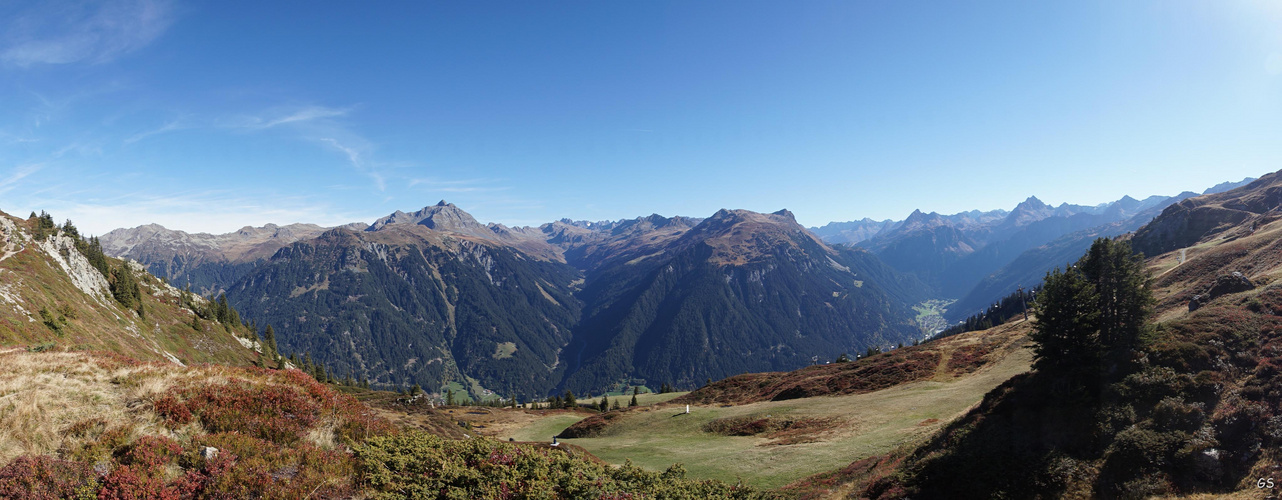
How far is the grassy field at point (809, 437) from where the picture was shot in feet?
115

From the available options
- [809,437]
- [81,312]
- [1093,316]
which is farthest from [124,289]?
[1093,316]

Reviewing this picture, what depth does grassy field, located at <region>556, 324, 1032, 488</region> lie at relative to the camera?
34969 mm

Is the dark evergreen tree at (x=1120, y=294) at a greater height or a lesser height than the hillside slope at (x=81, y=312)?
lesser

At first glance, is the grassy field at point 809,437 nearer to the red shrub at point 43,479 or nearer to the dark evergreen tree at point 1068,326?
the dark evergreen tree at point 1068,326

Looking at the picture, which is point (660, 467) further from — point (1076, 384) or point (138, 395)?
point (138, 395)

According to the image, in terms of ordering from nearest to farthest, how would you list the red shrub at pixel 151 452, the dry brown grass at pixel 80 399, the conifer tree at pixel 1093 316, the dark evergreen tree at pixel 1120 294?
the red shrub at pixel 151 452 < the dry brown grass at pixel 80 399 < the conifer tree at pixel 1093 316 < the dark evergreen tree at pixel 1120 294

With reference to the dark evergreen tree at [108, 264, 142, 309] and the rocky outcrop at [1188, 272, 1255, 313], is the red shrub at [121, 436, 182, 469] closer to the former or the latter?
the rocky outcrop at [1188, 272, 1255, 313]

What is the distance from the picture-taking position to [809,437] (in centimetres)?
4188

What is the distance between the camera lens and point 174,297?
404ft

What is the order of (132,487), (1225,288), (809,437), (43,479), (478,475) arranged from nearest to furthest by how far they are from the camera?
(43,479) → (132,487) → (478,475) → (809,437) → (1225,288)

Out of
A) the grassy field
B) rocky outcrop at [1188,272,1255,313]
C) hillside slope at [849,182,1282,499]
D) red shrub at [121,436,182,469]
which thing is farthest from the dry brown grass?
rocky outcrop at [1188,272,1255,313]

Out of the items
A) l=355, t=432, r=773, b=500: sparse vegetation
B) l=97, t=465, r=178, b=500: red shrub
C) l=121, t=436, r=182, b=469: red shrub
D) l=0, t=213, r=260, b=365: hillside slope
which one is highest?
l=0, t=213, r=260, b=365: hillside slope

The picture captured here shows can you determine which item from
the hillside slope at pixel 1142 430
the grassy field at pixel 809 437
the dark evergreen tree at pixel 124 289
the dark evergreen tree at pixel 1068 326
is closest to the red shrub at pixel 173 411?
the grassy field at pixel 809 437

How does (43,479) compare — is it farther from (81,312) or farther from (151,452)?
(81,312)
